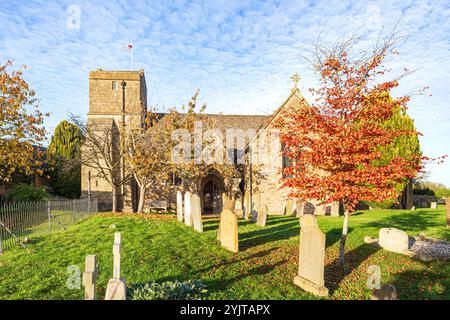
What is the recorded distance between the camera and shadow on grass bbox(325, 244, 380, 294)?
23.5 ft

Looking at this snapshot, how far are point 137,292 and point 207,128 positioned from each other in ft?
55.1

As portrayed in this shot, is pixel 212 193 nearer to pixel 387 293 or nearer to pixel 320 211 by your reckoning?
pixel 320 211

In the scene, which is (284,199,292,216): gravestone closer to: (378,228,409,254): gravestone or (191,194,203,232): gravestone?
(191,194,203,232): gravestone

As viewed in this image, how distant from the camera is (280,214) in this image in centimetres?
2191

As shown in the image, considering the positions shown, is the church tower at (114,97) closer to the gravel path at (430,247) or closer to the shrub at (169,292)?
the shrub at (169,292)

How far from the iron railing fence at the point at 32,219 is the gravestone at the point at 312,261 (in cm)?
905

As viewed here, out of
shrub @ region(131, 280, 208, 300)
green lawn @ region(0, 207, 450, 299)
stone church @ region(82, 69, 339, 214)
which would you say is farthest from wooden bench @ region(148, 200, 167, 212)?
shrub @ region(131, 280, 208, 300)

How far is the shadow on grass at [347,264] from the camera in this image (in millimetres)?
7172

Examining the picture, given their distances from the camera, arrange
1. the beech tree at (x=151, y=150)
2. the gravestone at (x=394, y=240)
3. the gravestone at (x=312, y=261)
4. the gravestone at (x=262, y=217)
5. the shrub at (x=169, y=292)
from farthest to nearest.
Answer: the beech tree at (x=151, y=150) < the gravestone at (x=262, y=217) < the gravestone at (x=394, y=240) < the gravestone at (x=312, y=261) < the shrub at (x=169, y=292)

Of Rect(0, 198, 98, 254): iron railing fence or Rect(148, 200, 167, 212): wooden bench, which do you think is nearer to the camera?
Rect(0, 198, 98, 254): iron railing fence

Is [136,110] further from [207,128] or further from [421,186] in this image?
[421,186]

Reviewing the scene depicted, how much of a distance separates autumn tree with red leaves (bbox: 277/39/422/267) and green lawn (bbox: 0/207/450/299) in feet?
5.82

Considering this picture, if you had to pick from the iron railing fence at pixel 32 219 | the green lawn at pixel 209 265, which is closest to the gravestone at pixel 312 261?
the green lawn at pixel 209 265
